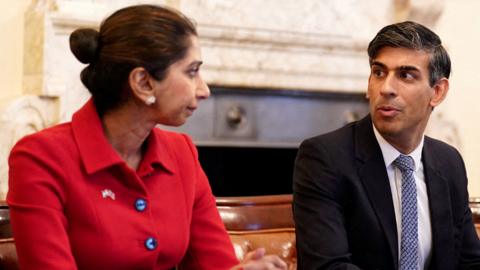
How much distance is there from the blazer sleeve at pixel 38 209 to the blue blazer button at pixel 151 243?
0.55 feet


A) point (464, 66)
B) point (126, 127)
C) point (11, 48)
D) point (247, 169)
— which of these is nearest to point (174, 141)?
point (126, 127)

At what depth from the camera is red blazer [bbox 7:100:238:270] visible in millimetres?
1630

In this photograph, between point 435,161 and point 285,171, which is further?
point 285,171

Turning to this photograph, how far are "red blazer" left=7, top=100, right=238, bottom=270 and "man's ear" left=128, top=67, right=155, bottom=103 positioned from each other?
11 centimetres

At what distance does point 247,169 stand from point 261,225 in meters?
1.68

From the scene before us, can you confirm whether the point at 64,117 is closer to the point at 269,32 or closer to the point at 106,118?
the point at 269,32

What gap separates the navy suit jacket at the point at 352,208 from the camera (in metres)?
2.06

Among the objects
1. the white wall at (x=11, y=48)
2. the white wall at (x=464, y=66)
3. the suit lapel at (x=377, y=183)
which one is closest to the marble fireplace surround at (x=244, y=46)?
the white wall at (x=11, y=48)

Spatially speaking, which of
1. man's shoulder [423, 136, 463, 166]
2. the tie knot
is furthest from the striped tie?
man's shoulder [423, 136, 463, 166]

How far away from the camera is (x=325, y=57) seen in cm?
399

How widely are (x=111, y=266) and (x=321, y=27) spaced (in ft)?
8.15

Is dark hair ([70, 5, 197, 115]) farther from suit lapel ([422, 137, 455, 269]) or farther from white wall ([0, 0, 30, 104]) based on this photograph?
white wall ([0, 0, 30, 104])

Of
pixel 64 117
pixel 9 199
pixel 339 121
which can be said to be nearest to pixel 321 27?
pixel 339 121

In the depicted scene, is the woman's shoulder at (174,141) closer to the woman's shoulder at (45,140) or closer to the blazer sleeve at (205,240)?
the blazer sleeve at (205,240)
